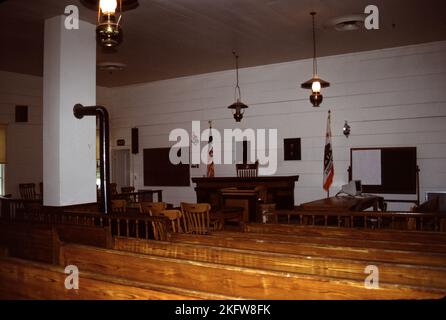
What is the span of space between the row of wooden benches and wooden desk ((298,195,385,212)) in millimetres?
2644

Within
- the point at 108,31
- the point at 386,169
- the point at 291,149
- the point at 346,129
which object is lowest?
the point at 386,169

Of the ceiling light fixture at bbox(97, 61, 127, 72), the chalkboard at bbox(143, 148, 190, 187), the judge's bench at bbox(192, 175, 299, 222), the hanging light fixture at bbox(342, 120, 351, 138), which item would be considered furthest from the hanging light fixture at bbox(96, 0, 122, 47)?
the chalkboard at bbox(143, 148, 190, 187)

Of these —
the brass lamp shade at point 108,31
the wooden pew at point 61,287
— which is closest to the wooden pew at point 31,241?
the wooden pew at point 61,287

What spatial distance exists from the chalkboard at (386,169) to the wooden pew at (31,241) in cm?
720

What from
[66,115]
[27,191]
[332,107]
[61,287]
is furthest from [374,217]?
[27,191]

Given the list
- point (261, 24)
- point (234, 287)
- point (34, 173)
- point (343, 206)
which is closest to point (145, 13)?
point (261, 24)

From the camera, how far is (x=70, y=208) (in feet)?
22.5

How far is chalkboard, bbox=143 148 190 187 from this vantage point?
39.7ft

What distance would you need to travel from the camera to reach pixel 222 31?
795 centimetres

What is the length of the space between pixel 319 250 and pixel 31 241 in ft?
9.17

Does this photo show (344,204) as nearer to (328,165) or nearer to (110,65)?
(328,165)

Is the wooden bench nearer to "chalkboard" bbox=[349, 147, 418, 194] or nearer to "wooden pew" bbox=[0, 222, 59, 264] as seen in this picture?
"wooden pew" bbox=[0, 222, 59, 264]
